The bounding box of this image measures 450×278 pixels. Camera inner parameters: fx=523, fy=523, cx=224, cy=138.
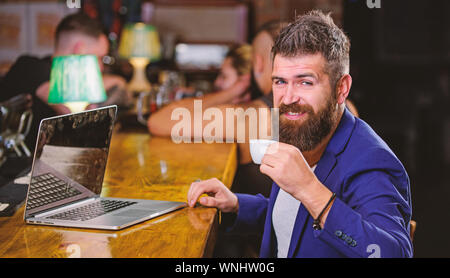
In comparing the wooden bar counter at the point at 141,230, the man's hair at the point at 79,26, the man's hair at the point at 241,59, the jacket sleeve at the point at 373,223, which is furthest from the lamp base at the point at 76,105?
the man's hair at the point at 241,59

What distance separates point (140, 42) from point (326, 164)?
3.94 metres

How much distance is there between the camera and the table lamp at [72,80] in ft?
7.30

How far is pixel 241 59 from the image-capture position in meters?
3.77

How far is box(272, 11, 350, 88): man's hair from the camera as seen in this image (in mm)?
1379

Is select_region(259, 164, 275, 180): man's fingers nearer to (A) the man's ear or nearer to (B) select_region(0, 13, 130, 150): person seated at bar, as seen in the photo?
(A) the man's ear

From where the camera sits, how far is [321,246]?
4.43ft

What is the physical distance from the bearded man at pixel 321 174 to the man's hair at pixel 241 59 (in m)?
2.13

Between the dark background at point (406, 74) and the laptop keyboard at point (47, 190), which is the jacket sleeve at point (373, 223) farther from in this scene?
the dark background at point (406, 74)

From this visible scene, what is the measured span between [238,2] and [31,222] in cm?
470

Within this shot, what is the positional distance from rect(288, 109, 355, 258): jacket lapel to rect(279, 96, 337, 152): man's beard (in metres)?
0.04

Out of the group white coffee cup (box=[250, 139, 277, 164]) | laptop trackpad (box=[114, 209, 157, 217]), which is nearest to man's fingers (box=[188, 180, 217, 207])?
laptop trackpad (box=[114, 209, 157, 217])

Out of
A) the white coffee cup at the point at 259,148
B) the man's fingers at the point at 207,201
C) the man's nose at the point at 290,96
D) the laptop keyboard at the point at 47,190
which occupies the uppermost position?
the man's nose at the point at 290,96
